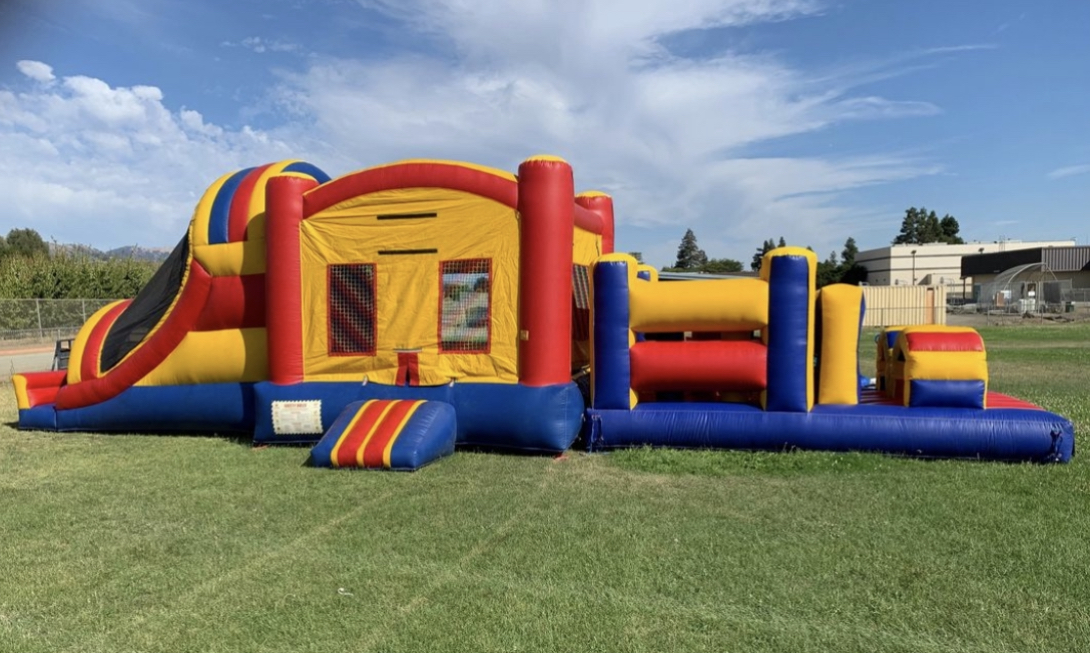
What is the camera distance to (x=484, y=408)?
6.61 meters

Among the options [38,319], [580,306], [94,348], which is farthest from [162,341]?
[38,319]

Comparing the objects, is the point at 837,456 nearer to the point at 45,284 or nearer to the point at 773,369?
the point at 773,369

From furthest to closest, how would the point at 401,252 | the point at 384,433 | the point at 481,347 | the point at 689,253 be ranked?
the point at 689,253 < the point at 401,252 < the point at 481,347 < the point at 384,433

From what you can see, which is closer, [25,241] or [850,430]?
[850,430]

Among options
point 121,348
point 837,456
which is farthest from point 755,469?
point 121,348

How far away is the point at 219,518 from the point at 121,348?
424 cm

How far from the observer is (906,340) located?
20.8 feet

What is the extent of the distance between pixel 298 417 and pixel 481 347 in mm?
1961

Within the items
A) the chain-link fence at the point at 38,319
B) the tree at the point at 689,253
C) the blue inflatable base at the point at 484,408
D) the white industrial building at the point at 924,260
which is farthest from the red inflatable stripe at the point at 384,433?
the tree at the point at 689,253

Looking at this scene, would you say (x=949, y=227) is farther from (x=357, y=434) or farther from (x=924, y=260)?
(x=357, y=434)

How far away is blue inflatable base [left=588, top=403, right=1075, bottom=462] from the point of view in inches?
226

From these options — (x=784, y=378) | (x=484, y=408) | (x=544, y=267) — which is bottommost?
(x=484, y=408)

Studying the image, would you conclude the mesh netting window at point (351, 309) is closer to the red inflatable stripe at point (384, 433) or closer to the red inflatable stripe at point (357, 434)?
the red inflatable stripe at point (357, 434)

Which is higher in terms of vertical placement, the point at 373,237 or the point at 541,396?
the point at 373,237
